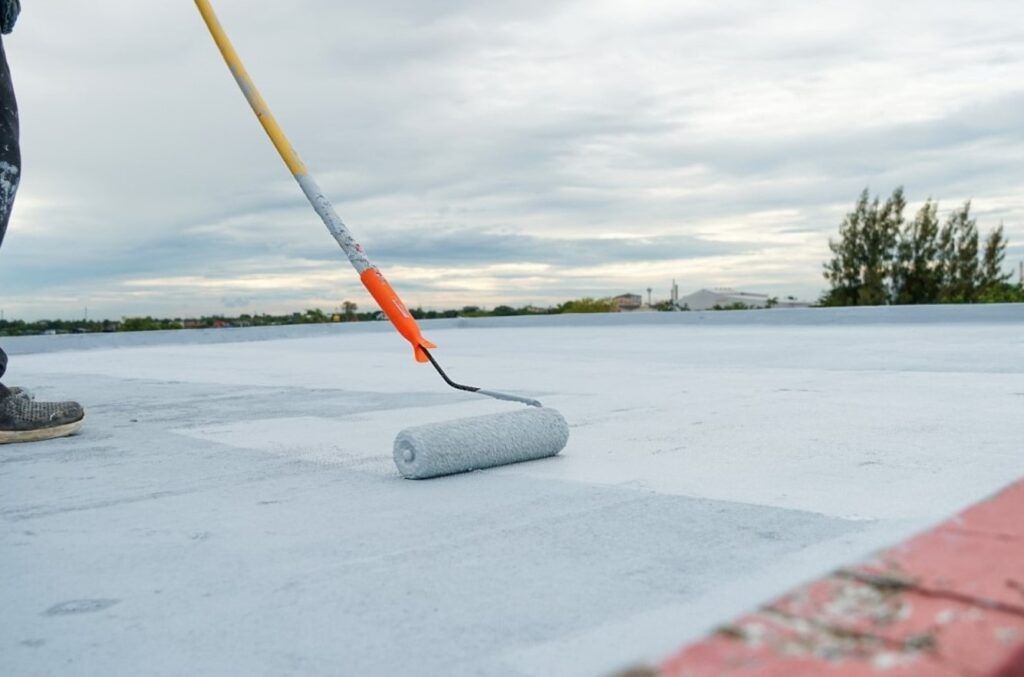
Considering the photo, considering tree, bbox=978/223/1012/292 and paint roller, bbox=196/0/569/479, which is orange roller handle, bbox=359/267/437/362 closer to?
paint roller, bbox=196/0/569/479

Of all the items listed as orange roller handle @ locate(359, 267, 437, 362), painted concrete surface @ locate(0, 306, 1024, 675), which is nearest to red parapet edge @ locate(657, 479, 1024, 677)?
painted concrete surface @ locate(0, 306, 1024, 675)

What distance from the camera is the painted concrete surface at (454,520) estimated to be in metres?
1.26

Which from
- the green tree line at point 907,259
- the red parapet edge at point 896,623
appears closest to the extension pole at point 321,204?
the red parapet edge at point 896,623

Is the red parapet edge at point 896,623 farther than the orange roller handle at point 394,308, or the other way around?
the orange roller handle at point 394,308

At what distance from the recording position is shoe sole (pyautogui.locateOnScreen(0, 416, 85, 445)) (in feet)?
10.1

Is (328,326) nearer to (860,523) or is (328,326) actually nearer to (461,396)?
(461,396)

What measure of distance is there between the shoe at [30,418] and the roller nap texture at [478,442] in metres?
1.40

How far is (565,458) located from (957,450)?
1.02 m

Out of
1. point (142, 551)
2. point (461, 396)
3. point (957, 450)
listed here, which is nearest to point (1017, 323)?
point (461, 396)

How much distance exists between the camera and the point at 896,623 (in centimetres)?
65

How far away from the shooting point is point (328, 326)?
12.6 m

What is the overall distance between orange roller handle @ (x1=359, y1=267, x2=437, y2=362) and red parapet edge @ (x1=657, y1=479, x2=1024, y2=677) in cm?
233

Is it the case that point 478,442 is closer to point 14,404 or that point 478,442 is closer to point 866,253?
point 14,404

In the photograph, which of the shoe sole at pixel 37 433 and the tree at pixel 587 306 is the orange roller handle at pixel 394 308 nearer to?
the shoe sole at pixel 37 433
